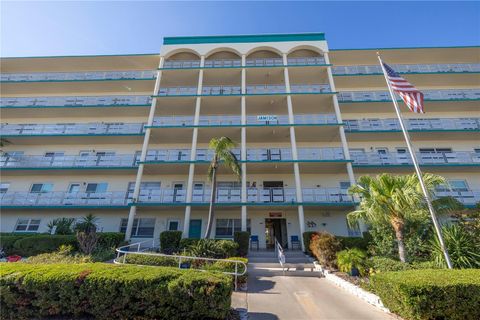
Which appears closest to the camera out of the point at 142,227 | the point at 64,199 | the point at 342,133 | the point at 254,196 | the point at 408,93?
the point at 408,93

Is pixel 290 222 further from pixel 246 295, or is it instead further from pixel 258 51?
pixel 258 51

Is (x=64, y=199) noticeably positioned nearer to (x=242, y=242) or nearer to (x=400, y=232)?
(x=242, y=242)

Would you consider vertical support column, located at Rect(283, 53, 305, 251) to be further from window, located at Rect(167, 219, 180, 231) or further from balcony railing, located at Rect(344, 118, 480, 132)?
window, located at Rect(167, 219, 180, 231)

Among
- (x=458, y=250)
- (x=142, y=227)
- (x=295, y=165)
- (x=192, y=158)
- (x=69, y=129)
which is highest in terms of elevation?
(x=69, y=129)

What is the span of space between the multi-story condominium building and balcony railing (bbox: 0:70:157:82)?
158 millimetres

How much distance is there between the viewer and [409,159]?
59.4ft

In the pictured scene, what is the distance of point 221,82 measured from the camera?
74.9ft

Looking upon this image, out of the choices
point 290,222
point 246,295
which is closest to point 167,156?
point 290,222

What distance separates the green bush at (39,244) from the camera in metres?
13.7

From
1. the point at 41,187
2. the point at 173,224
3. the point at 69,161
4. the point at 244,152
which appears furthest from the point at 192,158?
the point at 41,187

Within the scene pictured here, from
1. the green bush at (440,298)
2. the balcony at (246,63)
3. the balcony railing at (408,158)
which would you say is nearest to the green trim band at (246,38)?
the balcony at (246,63)

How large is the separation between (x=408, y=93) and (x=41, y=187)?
28.3 metres

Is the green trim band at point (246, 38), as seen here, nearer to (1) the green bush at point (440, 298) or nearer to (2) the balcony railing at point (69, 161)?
(2) the balcony railing at point (69, 161)

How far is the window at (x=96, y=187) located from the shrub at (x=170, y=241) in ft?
28.4
